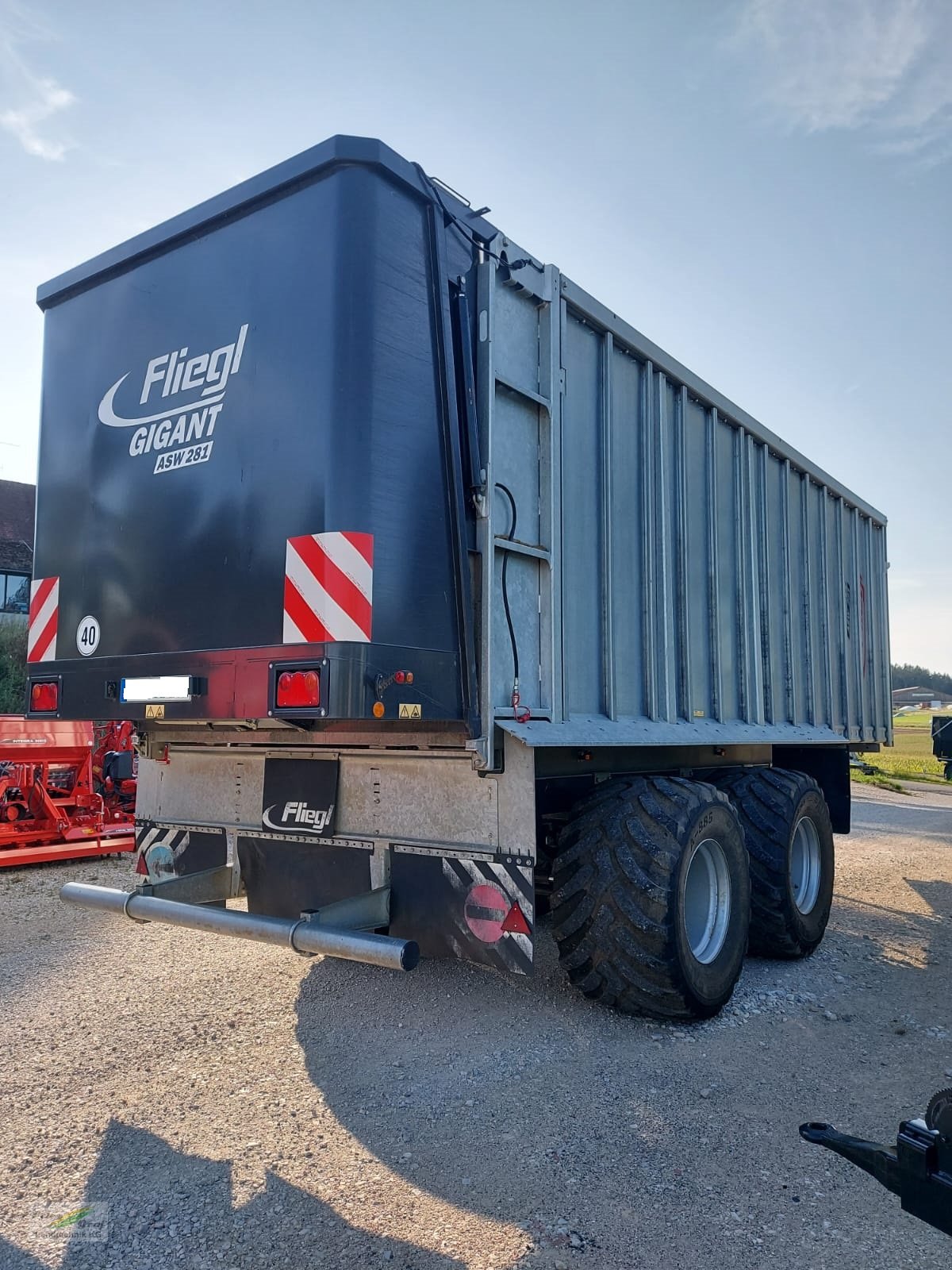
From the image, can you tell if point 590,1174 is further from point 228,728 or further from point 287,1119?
point 228,728

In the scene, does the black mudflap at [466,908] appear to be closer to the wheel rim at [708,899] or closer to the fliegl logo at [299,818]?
the fliegl logo at [299,818]

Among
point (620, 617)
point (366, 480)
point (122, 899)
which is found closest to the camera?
point (366, 480)

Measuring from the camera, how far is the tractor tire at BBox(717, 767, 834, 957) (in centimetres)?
560

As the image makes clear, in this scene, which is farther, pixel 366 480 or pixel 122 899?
pixel 122 899

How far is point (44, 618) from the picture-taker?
4.64m

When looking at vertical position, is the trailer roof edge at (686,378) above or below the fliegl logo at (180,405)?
above

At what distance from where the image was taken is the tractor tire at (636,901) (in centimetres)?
399

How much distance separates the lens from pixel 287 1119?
328cm

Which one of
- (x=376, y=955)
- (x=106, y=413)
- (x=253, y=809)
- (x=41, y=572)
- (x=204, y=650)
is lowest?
(x=376, y=955)

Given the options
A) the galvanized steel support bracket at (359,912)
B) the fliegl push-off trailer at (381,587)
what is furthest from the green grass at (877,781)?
the galvanized steel support bracket at (359,912)

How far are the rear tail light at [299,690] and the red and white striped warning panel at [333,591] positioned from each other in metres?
0.13

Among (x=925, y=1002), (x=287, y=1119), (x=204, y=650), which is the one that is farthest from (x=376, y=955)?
(x=925, y=1002)

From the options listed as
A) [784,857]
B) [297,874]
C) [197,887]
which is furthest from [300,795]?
[784,857]

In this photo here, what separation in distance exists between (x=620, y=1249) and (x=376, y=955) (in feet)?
3.98
